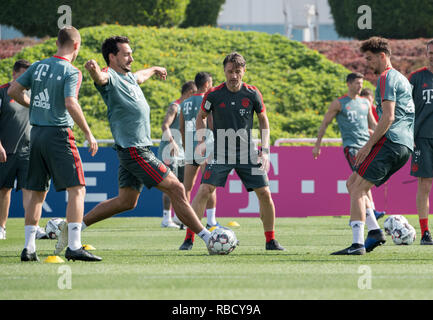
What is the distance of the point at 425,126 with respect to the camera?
391 inches

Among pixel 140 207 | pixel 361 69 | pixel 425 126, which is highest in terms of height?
pixel 361 69

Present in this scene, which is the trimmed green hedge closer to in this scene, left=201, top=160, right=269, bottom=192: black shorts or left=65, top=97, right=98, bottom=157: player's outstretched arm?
left=201, top=160, right=269, bottom=192: black shorts

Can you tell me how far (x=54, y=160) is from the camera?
7586 millimetres

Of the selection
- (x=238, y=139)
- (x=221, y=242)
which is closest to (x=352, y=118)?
(x=238, y=139)

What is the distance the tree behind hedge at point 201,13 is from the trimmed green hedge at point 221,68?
2.26 metres

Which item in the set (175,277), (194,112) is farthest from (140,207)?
(175,277)

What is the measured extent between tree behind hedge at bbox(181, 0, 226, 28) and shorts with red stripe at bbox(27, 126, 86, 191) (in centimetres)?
2438

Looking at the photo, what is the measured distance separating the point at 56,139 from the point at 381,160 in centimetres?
337

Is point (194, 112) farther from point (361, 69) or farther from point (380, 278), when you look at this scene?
point (361, 69)

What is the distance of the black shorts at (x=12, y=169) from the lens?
11227mm

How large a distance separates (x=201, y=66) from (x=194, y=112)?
14262 mm

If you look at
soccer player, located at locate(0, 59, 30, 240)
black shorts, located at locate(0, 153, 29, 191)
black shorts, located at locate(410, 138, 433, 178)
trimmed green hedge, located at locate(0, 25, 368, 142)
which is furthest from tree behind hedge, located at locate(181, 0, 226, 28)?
black shorts, located at locate(410, 138, 433, 178)

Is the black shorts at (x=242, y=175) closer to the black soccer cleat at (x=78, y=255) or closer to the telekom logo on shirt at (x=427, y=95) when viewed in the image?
the black soccer cleat at (x=78, y=255)
